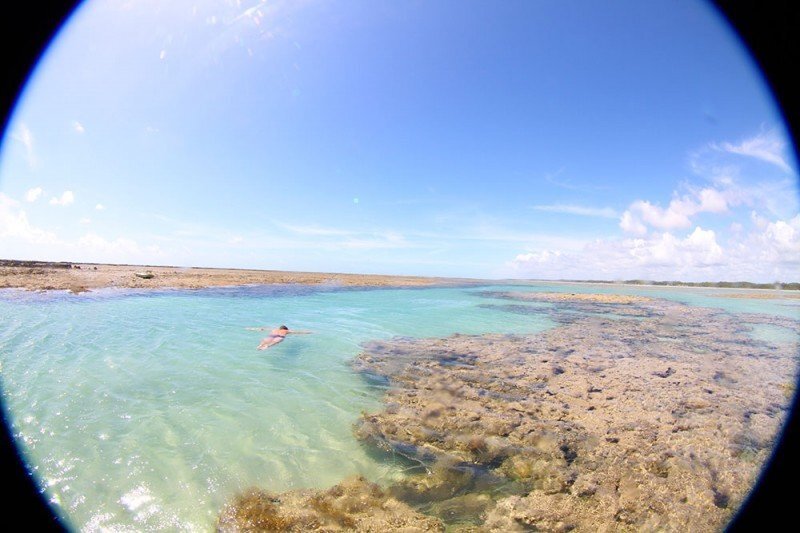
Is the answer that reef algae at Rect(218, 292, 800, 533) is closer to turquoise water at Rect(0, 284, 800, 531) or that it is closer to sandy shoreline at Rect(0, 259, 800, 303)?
turquoise water at Rect(0, 284, 800, 531)

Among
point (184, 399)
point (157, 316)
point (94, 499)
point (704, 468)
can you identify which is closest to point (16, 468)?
point (94, 499)

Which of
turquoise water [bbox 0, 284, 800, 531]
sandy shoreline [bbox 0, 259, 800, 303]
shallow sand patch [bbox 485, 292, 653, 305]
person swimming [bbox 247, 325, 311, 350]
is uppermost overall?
sandy shoreline [bbox 0, 259, 800, 303]

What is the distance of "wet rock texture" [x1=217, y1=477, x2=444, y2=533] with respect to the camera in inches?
158

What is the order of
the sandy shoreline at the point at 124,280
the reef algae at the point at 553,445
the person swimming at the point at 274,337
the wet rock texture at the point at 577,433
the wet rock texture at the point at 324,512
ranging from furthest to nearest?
the sandy shoreline at the point at 124,280, the person swimming at the point at 274,337, the wet rock texture at the point at 577,433, the reef algae at the point at 553,445, the wet rock texture at the point at 324,512

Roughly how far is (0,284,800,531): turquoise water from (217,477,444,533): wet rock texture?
1.06ft

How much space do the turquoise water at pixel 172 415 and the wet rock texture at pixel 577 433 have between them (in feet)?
3.93

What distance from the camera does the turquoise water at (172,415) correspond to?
4613 mm

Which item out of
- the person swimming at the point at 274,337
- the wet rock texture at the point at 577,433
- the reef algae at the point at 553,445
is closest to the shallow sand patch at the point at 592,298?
the wet rock texture at the point at 577,433

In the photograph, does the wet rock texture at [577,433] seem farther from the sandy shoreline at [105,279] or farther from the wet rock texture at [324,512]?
the sandy shoreline at [105,279]

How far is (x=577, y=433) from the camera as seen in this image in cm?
648

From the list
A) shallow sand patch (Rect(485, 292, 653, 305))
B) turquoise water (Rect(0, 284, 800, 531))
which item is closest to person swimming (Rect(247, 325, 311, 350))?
turquoise water (Rect(0, 284, 800, 531))

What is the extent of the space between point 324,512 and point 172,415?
5105 millimetres

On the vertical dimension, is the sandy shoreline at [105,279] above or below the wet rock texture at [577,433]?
above

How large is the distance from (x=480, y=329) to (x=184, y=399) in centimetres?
1607
